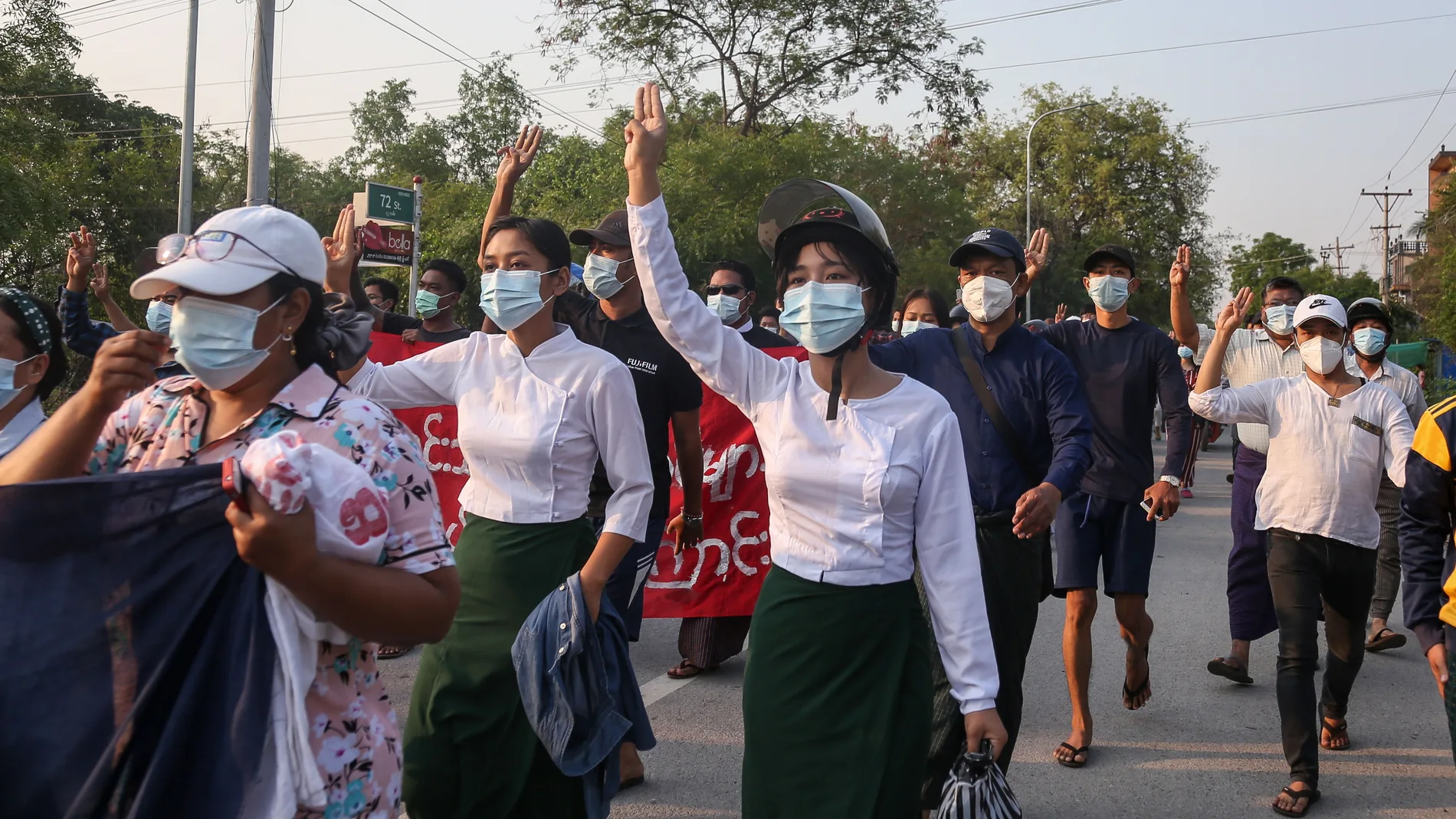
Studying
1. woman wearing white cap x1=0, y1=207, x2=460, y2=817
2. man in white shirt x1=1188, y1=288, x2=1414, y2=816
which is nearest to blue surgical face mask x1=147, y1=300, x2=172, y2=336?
woman wearing white cap x1=0, y1=207, x2=460, y2=817

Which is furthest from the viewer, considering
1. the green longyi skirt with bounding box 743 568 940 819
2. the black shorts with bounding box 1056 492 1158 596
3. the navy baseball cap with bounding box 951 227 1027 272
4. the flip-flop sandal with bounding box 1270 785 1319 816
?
the black shorts with bounding box 1056 492 1158 596

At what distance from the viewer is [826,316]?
327cm

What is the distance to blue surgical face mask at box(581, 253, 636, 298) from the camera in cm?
561

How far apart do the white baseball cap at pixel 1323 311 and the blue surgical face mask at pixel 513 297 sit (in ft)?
11.2

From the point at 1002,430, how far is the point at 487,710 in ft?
6.59

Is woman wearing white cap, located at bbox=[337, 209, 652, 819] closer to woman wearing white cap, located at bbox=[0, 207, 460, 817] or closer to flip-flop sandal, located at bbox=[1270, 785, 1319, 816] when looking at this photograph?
woman wearing white cap, located at bbox=[0, 207, 460, 817]

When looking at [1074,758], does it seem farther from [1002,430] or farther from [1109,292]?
[1109,292]

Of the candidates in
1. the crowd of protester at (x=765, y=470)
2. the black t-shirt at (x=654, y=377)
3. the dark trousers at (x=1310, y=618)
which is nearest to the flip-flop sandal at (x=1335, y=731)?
the crowd of protester at (x=765, y=470)

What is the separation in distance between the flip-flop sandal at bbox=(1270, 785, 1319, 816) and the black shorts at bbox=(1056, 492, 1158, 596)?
3.61 feet

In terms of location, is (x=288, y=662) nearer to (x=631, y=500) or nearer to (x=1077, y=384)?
(x=631, y=500)

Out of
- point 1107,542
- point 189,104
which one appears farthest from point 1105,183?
point 1107,542

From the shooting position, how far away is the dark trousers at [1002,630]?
4.25 m

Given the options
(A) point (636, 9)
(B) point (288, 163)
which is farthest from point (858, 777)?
(B) point (288, 163)

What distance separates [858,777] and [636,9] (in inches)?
1091
